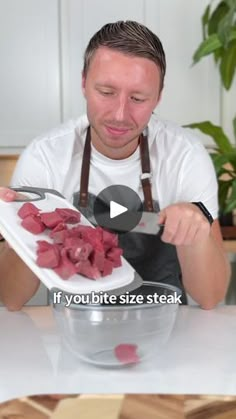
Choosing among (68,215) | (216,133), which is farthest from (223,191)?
(68,215)

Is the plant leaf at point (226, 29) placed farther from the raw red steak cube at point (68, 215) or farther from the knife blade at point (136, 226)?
the raw red steak cube at point (68, 215)

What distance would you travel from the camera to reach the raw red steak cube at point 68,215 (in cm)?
100

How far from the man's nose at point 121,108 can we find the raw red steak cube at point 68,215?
225 millimetres

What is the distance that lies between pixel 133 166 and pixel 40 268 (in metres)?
0.56

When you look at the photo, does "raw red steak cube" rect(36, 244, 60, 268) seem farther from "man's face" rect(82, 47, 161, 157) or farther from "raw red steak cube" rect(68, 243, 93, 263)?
"man's face" rect(82, 47, 161, 157)

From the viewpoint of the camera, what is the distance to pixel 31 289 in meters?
1.25

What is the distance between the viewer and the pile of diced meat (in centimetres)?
87

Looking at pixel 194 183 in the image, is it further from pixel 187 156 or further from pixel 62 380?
pixel 62 380

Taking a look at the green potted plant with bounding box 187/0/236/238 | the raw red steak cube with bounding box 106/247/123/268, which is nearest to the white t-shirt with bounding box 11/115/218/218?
the raw red steak cube with bounding box 106/247/123/268

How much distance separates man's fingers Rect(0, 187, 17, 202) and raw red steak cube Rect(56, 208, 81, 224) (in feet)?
0.27

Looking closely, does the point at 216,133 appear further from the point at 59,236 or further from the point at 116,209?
the point at 59,236

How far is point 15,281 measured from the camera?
49.3 inches

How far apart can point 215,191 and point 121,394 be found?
0.64m

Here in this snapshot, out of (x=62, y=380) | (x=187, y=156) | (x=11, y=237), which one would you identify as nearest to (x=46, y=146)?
(x=187, y=156)
